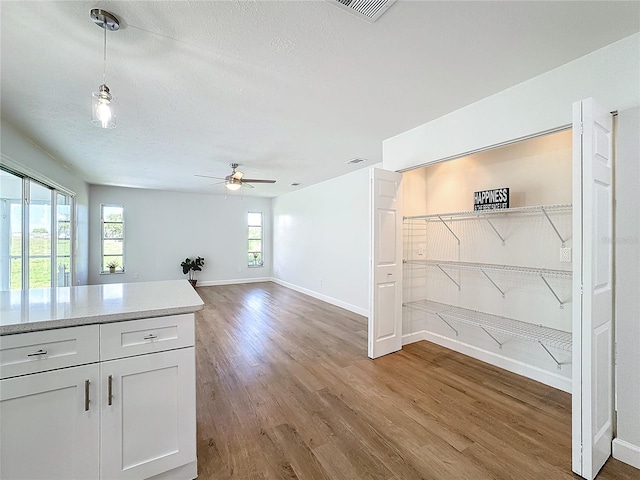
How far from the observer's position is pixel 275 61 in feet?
6.67

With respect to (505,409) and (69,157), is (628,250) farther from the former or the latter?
(69,157)

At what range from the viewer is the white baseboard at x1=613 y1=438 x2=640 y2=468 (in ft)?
5.96

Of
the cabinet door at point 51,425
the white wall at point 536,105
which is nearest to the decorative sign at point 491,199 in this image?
the white wall at point 536,105

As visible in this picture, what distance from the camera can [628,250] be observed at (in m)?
1.86

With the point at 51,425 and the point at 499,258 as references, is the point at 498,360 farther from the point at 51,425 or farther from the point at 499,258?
the point at 51,425

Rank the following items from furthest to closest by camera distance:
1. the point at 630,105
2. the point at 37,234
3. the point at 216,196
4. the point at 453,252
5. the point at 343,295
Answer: the point at 216,196
the point at 343,295
the point at 37,234
the point at 453,252
the point at 630,105

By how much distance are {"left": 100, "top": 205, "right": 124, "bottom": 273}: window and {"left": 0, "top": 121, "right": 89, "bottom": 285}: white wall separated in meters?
0.40

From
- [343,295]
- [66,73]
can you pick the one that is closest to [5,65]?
[66,73]

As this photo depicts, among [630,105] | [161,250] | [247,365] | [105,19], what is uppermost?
[105,19]

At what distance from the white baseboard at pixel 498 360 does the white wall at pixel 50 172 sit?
16.7ft

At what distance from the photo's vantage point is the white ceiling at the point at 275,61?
1.60m

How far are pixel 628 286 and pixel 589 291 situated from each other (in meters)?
0.47

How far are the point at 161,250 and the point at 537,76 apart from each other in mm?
8398

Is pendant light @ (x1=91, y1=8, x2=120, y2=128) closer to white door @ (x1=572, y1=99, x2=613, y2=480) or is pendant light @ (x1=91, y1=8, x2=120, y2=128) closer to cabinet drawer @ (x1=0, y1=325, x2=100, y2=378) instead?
cabinet drawer @ (x1=0, y1=325, x2=100, y2=378)
